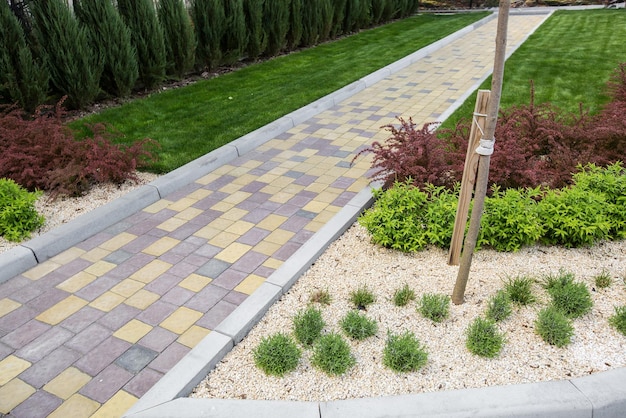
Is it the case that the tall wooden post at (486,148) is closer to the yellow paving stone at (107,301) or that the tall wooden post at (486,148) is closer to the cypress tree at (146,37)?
the yellow paving stone at (107,301)

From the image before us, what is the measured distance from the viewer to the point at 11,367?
3.07 m

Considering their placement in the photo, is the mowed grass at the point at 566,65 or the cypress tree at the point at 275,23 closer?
the mowed grass at the point at 566,65

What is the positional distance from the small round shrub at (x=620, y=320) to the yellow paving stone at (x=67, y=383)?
10.8 feet

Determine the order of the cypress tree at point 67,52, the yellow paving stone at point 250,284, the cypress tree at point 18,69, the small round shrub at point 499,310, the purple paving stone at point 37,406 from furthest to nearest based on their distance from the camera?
the cypress tree at point 67,52
the cypress tree at point 18,69
the yellow paving stone at point 250,284
the small round shrub at point 499,310
the purple paving stone at point 37,406

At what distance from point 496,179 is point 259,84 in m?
6.18

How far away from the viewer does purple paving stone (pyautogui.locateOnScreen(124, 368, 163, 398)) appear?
289cm

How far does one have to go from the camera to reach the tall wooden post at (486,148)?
266 cm

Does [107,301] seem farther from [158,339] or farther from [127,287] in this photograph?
[158,339]

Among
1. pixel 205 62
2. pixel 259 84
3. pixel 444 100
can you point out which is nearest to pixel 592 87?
pixel 444 100

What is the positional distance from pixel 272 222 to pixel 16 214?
2.29m

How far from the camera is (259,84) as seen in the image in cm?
961

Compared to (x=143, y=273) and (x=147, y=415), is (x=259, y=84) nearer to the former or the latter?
(x=143, y=273)

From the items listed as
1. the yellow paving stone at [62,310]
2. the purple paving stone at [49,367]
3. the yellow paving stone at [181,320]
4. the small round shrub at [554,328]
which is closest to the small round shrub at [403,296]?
the small round shrub at [554,328]

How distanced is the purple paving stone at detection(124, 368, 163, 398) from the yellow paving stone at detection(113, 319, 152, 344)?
329mm
